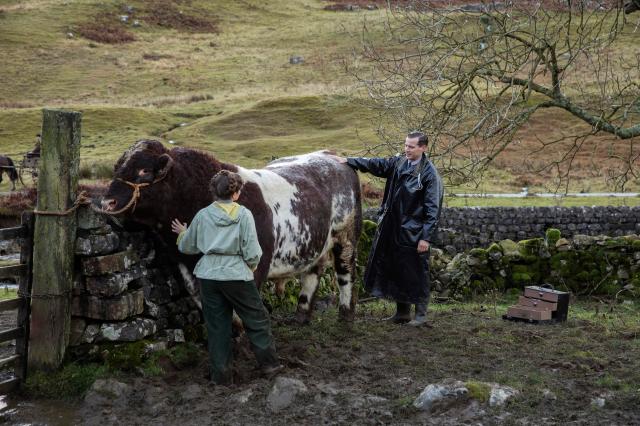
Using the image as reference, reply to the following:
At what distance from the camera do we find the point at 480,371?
24.6 feet

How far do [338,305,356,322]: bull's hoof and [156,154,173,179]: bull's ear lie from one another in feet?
10.9

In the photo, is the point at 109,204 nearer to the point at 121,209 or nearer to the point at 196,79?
the point at 121,209

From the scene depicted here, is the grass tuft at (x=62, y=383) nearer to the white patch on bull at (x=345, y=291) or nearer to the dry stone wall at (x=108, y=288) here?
the dry stone wall at (x=108, y=288)

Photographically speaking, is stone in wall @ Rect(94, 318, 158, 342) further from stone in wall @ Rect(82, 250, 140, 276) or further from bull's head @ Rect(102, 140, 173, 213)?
bull's head @ Rect(102, 140, 173, 213)

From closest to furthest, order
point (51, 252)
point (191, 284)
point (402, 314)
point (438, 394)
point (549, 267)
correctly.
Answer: point (438, 394)
point (51, 252)
point (191, 284)
point (402, 314)
point (549, 267)

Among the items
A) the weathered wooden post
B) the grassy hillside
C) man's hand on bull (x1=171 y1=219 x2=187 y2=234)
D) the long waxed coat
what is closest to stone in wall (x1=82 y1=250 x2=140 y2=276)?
the weathered wooden post

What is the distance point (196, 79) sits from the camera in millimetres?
70062

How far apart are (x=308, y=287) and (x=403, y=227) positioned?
1.39 m

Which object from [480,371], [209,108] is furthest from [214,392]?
[209,108]

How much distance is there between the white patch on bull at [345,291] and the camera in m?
9.78

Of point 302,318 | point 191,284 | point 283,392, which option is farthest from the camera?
point 302,318

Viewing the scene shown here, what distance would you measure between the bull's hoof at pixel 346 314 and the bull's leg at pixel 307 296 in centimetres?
45

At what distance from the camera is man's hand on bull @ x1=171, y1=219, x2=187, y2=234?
24.0ft

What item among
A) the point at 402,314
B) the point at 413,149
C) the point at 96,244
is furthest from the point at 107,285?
the point at 402,314
